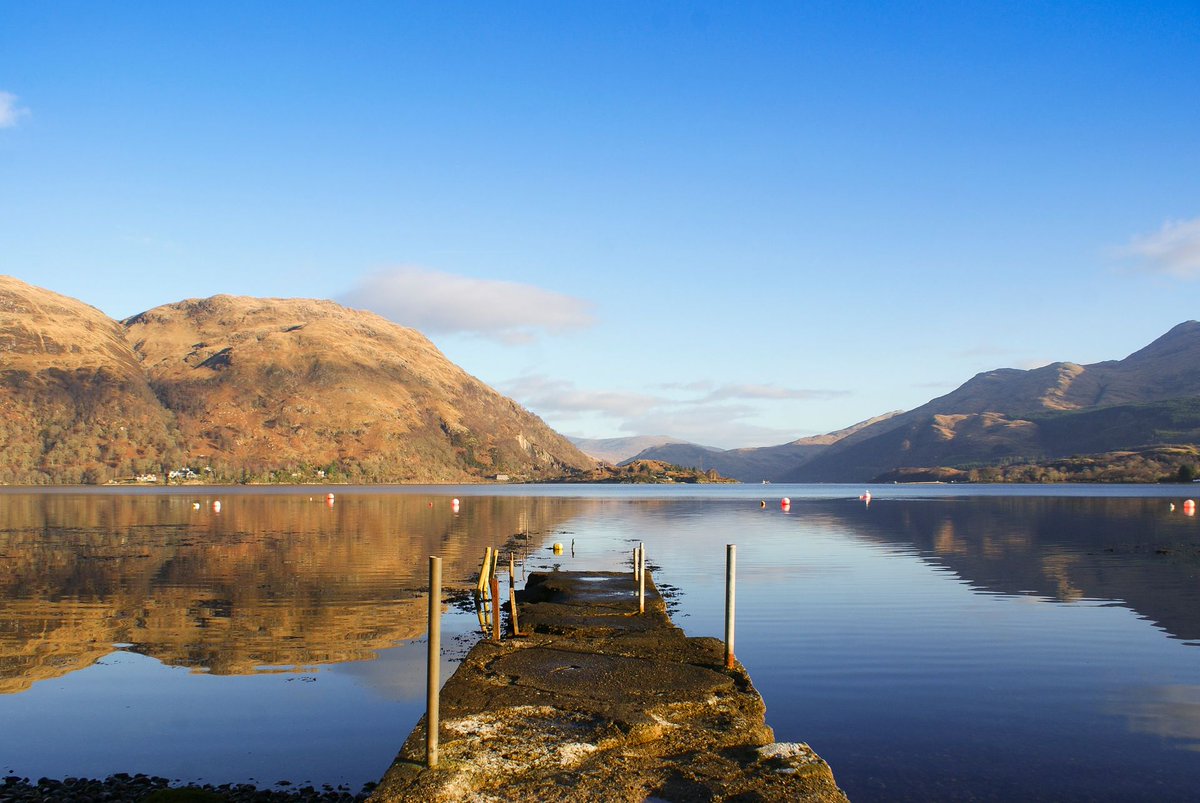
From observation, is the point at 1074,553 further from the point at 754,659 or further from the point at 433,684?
the point at 433,684

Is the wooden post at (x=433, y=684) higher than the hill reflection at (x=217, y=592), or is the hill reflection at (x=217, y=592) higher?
the wooden post at (x=433, y=684)

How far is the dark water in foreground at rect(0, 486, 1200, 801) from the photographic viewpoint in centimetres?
1792

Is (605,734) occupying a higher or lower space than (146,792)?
higher

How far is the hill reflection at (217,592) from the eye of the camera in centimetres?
2856

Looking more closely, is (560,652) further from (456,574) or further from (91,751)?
(456,574)

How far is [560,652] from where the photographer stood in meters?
22.8

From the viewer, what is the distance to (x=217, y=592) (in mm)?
41750

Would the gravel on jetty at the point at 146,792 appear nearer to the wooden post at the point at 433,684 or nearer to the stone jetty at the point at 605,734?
the stone jetty at the point at 605,734

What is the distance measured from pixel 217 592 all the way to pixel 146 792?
2803 centimetres

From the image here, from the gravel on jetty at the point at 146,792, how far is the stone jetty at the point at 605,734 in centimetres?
229

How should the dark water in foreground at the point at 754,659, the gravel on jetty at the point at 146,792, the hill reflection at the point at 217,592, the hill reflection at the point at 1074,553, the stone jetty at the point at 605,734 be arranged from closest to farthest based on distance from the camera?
the stone jetty at the point at 605,734
the gravel on jetty at the point at 146,792
the dark water in foreground at the point at 754,659
the hill reflection at the point at 217,592
the hill reflection at the point at 1074,553

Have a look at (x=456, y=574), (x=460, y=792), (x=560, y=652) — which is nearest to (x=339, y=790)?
(x=460, y=792)

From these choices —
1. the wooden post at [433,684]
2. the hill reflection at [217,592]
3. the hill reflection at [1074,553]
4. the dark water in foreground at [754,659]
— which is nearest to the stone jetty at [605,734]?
the wooden post at [433,684]

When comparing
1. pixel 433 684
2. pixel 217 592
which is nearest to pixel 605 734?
pixel 433 684
